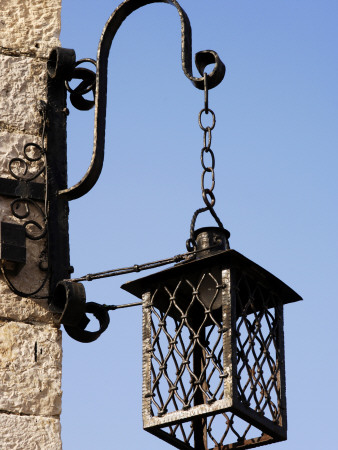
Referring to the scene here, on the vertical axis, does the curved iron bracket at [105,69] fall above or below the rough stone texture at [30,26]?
below

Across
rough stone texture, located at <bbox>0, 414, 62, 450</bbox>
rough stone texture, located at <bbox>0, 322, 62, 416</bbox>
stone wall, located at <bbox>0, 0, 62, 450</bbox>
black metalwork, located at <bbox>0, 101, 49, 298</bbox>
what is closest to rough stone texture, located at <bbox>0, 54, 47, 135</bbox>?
stone wall, located at <bbox>0, 0, 62, 450</bbox>

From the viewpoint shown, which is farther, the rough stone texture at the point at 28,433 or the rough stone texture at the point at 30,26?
the rough stone texture at the point at 30,26

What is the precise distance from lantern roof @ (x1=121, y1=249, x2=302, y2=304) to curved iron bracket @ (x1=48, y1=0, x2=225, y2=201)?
535mm

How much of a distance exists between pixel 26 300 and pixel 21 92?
0.88 meters

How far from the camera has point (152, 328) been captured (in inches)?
206

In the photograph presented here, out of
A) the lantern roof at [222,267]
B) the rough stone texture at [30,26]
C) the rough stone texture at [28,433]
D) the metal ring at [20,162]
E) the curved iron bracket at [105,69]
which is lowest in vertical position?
the rough stone texture at [28,433]

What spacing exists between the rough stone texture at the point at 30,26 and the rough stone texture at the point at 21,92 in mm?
58

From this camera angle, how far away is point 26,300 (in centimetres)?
546

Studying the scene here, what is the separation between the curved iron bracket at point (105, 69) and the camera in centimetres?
548

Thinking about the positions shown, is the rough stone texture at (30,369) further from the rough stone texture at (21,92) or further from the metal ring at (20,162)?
the rough stone texture at (21,92)

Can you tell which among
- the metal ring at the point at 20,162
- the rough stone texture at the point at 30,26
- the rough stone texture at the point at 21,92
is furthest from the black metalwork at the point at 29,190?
the rough stone texture at the point at 30,26

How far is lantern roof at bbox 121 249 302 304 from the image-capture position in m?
5.09

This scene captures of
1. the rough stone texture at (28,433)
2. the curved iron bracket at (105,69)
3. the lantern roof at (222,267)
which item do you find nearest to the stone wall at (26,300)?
the rough stone texture at (28,433)

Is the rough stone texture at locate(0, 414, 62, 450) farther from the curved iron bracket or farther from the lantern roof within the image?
the curved iron bracket
